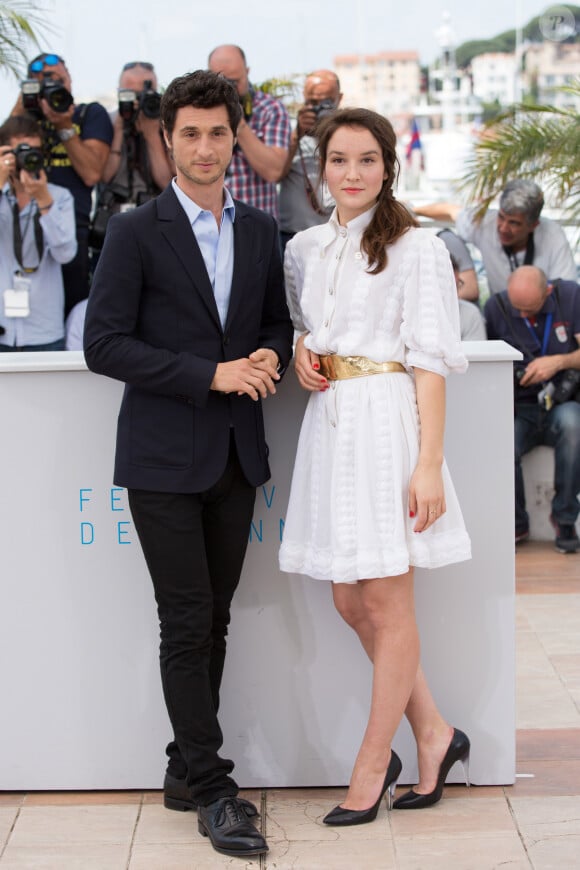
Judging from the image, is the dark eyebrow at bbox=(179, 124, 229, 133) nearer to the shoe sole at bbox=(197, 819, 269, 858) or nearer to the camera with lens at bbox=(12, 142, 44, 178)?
the shoe sole at bbox=(197, 819, 269, 858)

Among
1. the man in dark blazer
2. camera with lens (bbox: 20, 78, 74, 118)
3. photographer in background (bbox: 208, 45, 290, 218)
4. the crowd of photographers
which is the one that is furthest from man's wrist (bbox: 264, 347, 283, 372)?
camera with lens (bbox: 20, 78, 74, 118)

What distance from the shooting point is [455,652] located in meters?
3.13

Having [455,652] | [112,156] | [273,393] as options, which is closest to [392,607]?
[455,652]

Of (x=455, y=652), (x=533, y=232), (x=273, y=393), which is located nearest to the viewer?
(x=273, y=393)

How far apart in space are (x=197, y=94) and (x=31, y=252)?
257cm

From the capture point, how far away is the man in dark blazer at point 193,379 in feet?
8.83

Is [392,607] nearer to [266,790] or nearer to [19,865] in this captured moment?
[266,790]

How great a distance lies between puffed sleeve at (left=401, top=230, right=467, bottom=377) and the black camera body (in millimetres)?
2812

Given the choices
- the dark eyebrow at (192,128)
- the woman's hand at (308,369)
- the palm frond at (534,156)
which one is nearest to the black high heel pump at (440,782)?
the woman's hand at (308,369)

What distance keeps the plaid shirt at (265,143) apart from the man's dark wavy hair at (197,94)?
A: 2576 mm

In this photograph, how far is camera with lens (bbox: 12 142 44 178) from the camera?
4.84 metres

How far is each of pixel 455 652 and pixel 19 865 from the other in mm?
1233

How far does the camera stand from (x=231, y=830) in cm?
278

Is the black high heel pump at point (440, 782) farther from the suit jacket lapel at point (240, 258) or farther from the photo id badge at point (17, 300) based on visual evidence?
the photo id badge at point (17, 300)
